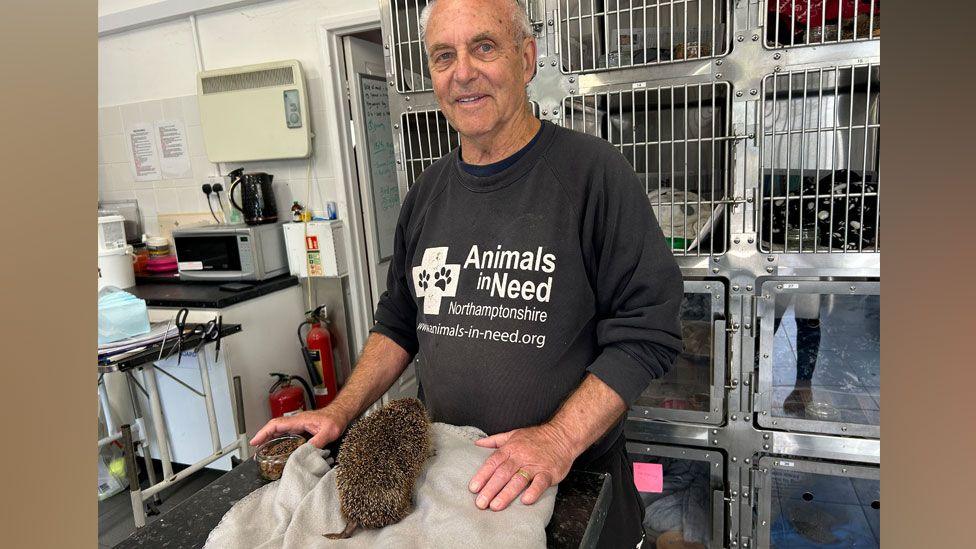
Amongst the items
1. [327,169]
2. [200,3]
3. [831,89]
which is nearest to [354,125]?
[327,169]

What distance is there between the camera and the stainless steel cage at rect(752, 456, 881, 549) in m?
1.86

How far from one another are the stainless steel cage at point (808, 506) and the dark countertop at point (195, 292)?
2356 millimetres

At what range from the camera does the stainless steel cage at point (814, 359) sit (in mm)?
1792

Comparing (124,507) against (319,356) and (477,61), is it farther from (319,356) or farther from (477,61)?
(477,61)

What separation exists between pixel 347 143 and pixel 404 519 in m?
2.65

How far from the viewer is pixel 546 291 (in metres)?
1.17

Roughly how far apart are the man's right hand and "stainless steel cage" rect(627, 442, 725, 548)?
3.98 ft

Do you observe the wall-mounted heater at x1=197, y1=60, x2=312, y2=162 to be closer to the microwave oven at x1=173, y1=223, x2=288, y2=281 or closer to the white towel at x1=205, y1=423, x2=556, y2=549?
the microwave oven at x1=173, y1=223, x2=288, y2=281

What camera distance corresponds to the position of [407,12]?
2.11 m

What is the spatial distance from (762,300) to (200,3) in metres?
3.18

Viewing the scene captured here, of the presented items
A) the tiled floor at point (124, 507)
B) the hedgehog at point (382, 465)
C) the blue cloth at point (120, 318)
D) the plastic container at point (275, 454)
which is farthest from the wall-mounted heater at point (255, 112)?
the hedgehog at point (382, 465)

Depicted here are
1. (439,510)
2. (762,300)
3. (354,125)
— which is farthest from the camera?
(354,125)
